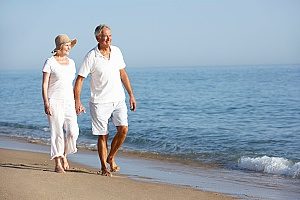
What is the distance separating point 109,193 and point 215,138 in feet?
27.0

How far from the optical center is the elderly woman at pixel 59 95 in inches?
251

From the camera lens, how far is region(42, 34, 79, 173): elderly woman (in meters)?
6.37

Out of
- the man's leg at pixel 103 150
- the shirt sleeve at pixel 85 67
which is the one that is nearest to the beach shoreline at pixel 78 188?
the man's leg at pixel 103 150

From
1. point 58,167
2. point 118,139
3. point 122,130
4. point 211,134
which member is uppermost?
point 122,130

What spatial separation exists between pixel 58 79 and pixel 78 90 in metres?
0.26

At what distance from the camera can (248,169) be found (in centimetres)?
919

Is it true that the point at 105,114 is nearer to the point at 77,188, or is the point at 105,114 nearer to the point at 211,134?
the point at 77,188

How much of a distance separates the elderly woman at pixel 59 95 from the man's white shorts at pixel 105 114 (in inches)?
10.0

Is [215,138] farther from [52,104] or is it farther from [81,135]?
[52,104]

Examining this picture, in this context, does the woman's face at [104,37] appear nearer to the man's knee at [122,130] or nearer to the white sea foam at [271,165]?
the man's knee at [122,130]

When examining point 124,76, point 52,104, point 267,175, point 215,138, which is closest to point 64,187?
point 52,104

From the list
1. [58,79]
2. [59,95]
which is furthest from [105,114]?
[58,79]

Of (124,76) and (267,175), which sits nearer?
(124,76)

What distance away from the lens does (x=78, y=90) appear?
6418 mm
